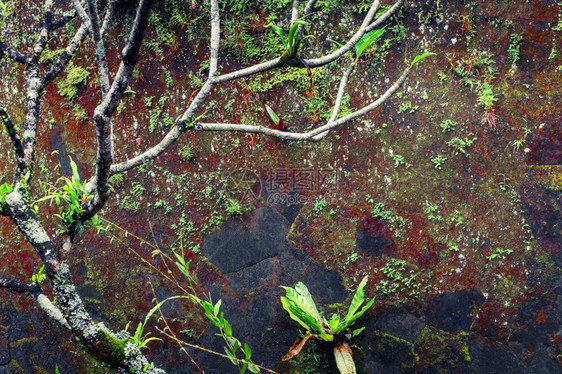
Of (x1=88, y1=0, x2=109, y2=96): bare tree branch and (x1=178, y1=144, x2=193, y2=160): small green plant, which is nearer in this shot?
(x1=88, y1=0, x2=109, y2=96): bare tree branch

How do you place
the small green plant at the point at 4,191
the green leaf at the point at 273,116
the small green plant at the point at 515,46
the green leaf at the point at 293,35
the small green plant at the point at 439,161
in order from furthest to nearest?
the green leaf at the point at 273,116, the small green plant at the point at 439,161, the small green plant at the point at 515,46, the small green plant at the point at 4,191, the green leaf at the point at 293,35

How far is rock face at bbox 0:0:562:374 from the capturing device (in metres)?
2.71

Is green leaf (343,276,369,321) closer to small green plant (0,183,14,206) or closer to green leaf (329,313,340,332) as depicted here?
green leaf (329,313,340,332)

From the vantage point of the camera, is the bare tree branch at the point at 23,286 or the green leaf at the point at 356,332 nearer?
the bare tree branch at the point at 23,286

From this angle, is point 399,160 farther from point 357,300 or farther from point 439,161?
point 357,300

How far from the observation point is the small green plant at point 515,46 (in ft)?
8.89

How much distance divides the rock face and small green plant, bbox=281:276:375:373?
5.6 inches

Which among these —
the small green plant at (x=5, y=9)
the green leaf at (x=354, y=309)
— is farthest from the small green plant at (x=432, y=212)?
the small green plant at (x=5, y=9)

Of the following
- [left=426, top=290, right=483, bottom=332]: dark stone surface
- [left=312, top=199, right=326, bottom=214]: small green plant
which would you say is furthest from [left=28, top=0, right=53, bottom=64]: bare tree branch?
[left=426, top=290, right=483, bottom=332]: dark stone surface

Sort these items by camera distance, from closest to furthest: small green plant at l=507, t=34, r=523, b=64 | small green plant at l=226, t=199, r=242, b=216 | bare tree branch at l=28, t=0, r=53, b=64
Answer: bare tree branch at l=28, t=0, r=53, b=64 → small green plant at l=507, t=34, r=523, b=64 → small green plant at l=226, t=199, r=242, b=216

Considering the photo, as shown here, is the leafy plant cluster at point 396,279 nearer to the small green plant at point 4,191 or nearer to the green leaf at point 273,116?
the green leaf at point 273,116

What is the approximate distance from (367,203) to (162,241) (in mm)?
1497

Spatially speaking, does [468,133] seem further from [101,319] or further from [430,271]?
[101,319]

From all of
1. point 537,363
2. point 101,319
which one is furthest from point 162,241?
point 537,363
